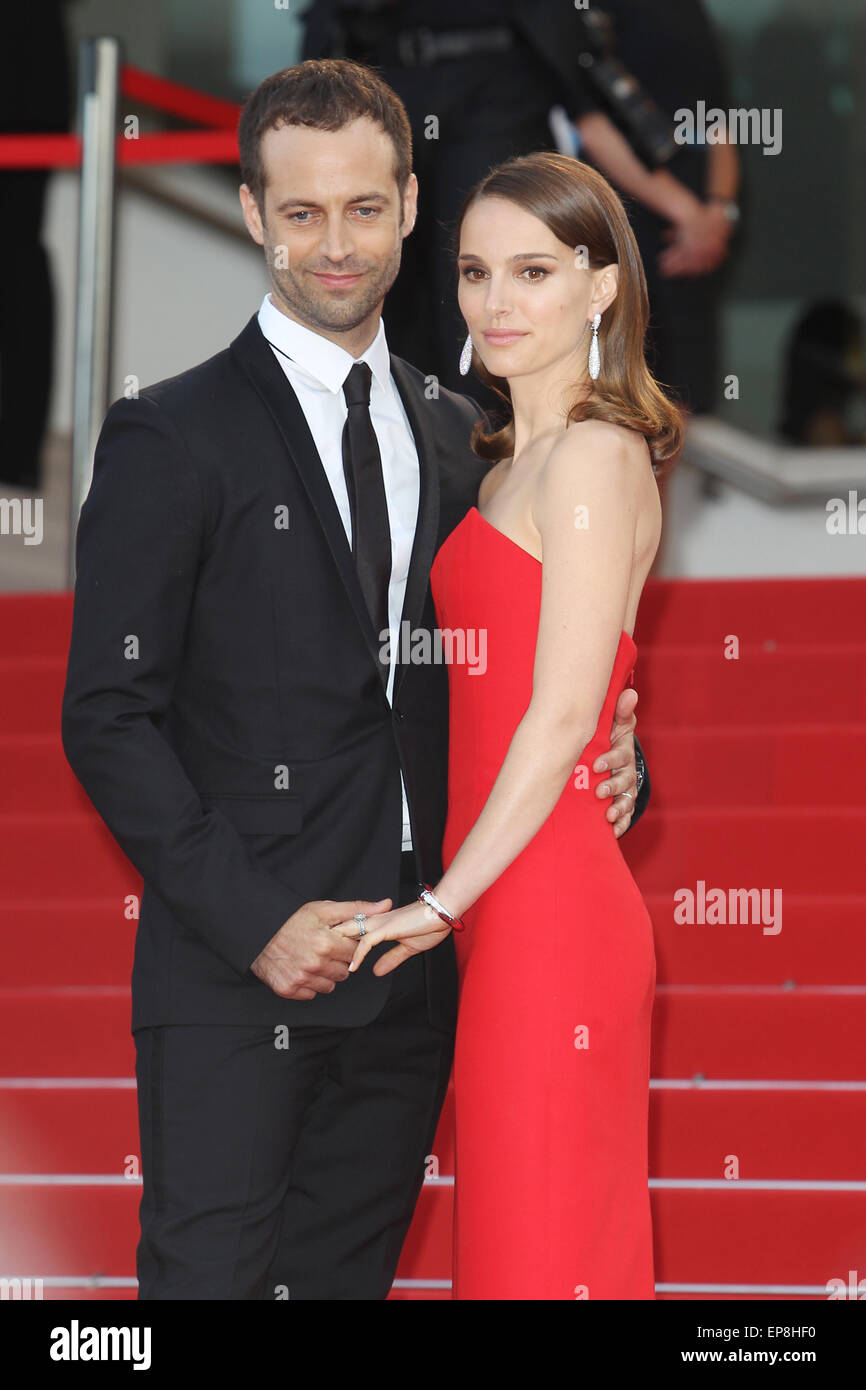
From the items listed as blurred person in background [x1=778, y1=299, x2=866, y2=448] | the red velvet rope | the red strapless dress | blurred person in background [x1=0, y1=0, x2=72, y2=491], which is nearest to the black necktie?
the red strapless dress

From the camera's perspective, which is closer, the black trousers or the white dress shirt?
the black trousers

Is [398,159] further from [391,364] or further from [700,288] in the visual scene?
[700,288]

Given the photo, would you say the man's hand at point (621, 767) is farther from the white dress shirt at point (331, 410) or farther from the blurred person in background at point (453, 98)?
the blurred person in background at point (453, 98)

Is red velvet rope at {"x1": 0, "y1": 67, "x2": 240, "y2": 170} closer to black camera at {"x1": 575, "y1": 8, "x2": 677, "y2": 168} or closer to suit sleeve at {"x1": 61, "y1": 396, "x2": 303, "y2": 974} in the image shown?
black camera at {"x1": 575, "y1": 8, "x2": 677, "y2": 168}

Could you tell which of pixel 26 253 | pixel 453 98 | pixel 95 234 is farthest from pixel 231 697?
pixel 26 253

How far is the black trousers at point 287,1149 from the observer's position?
2051 millimetres

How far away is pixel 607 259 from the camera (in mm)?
2189

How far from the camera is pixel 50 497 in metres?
6.28

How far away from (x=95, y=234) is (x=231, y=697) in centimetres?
325

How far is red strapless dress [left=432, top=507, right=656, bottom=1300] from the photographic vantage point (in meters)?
2.06

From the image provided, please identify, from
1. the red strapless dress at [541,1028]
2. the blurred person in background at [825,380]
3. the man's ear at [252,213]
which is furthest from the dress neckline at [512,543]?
the blurred person in background at [825,380]

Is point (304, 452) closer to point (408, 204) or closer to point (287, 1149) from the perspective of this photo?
point (408, 204)

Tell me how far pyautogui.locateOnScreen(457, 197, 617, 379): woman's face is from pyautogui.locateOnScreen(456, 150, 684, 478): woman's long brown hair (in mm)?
15
